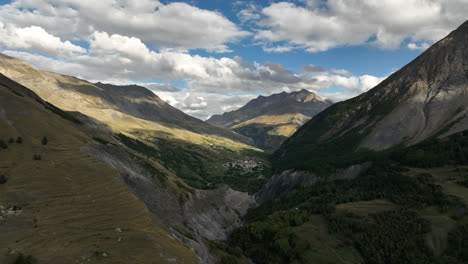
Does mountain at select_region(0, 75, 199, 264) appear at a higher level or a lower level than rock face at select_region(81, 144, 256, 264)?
higher

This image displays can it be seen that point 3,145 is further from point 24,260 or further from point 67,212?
point 24,260

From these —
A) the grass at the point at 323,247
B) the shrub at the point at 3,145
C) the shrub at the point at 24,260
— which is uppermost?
the shrub at the point at 3,145

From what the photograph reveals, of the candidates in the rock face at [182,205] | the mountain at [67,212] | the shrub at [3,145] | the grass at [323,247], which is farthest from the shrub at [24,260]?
the grass at [323,247]

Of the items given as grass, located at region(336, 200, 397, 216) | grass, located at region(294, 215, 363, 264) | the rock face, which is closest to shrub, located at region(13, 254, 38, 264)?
the rock face

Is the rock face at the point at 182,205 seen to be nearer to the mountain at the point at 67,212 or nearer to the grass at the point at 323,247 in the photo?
the mountain at the point at 67,212

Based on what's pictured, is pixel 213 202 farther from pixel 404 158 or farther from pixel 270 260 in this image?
pixel 404 158

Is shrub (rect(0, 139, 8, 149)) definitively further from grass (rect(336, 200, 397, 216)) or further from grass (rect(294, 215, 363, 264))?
grass (rect(336, 200, 397, 216))

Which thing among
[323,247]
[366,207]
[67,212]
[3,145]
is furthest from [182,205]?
[366,207]

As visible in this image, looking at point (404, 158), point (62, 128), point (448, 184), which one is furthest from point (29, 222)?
point (404, 158)

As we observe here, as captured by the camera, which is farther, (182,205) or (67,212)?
(182,205)
